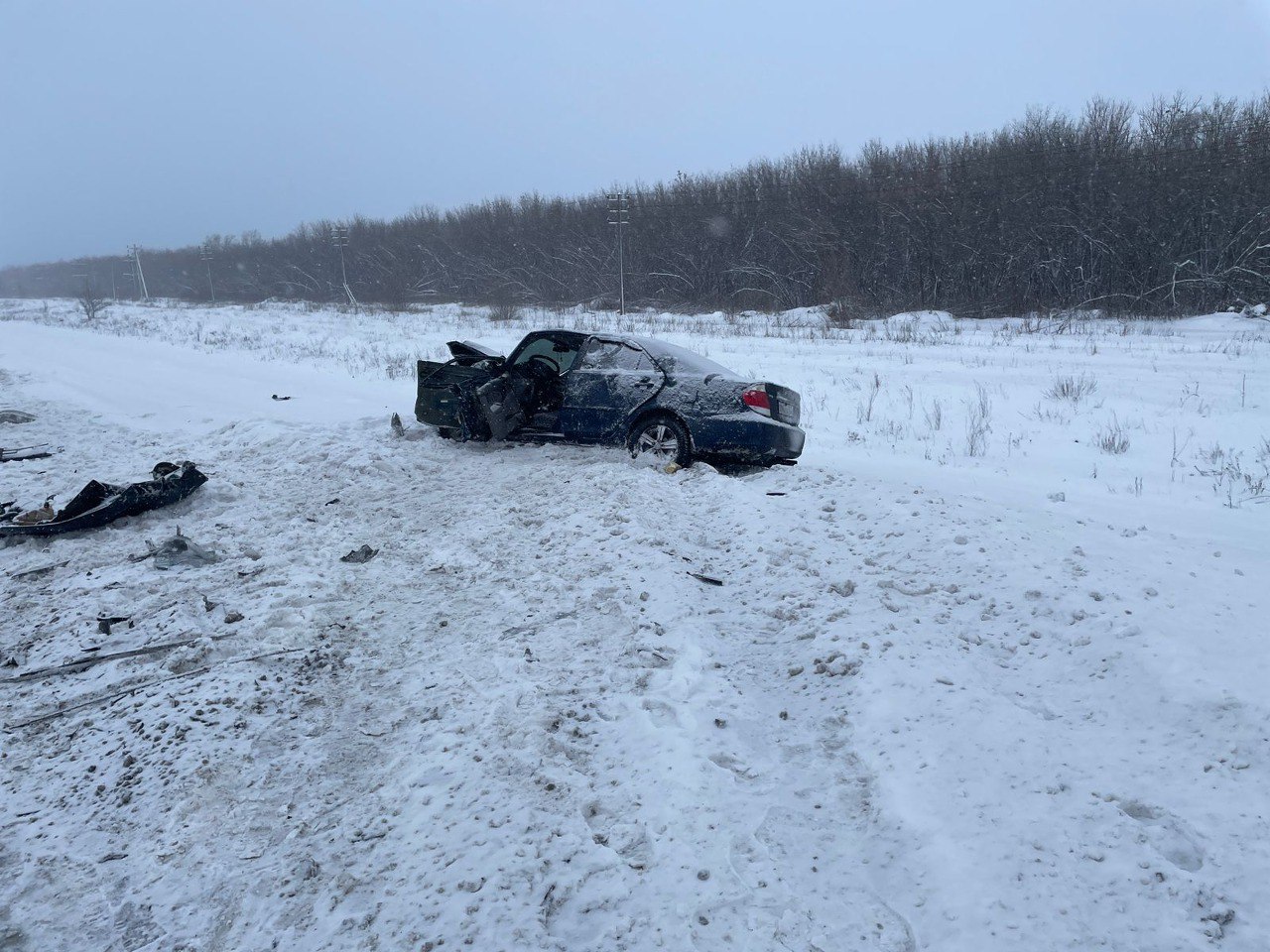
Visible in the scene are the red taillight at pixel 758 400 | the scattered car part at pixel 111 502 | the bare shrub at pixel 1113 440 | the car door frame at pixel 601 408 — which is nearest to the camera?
the scattered car part at pixel 111 502

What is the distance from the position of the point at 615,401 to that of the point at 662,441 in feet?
2.32

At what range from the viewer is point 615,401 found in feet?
25.3

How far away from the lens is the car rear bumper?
7.09 metres

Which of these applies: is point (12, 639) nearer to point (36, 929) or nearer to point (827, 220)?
point (36, 929)

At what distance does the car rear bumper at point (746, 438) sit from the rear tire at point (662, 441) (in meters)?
0.12

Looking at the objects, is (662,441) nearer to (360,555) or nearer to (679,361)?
(679,361)

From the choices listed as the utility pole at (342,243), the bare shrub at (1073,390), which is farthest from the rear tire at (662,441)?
the utility pole at (342,243)

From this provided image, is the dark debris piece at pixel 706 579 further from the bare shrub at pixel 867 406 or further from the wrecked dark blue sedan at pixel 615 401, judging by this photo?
the bare shrub at pixel 867 406

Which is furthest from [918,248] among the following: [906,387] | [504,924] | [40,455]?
[504,924]

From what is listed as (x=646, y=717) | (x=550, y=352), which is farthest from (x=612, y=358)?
(x=646, y=717)

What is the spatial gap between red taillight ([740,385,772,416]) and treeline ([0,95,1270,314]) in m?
25.0

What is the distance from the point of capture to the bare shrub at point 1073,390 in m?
11.5

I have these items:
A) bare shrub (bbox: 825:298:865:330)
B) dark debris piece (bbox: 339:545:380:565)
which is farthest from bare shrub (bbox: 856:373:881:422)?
bare shrub (bbox: 825:298:865:330)

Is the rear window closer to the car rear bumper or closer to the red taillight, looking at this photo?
the red taillight
